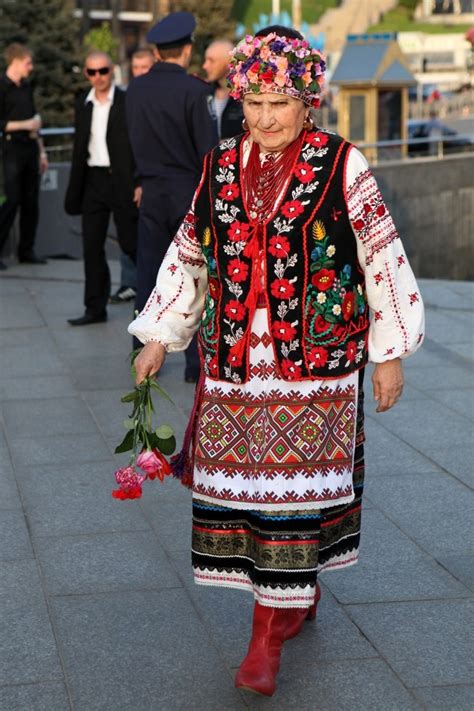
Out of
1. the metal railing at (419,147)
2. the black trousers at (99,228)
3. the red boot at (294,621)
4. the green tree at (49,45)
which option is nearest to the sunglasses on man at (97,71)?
the black trousers at (99,228)

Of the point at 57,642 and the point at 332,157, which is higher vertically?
the point at 332,157

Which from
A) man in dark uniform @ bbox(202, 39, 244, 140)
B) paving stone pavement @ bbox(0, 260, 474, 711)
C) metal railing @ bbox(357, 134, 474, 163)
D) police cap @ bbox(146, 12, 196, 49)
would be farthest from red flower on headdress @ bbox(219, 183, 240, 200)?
metal railing @ bbox(357, 134, 474, 163)

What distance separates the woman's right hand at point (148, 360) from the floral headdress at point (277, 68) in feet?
2.56

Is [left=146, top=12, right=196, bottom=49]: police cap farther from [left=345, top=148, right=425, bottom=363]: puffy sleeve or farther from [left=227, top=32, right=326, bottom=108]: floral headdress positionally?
[left=345, top=148, right=425, bottom=363]: puffy sleeve

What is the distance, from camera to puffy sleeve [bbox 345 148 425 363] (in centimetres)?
374

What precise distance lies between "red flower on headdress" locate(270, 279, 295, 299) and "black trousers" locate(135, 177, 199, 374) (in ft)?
12.3

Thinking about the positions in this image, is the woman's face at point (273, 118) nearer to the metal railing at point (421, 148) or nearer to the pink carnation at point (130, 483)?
the pink carnation at point (130, 483)

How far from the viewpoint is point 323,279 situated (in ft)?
12.4

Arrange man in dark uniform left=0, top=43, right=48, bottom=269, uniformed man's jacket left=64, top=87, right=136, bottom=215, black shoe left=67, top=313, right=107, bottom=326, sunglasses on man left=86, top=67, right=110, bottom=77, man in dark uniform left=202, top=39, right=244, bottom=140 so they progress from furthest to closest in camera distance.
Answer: man in dark uniform left=0, top=43, right=48, bottom=269 < black shoe left=67, top=313, right=107, bottom=326 < sunglasses on man left=86, top=67, right=110, bottom=77 < uniformed man's jacket left=64, top=87, right=136, bottom=215 < man in dark uniform left=202, top=39, right=244, bottom=140

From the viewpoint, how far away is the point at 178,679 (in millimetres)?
3885

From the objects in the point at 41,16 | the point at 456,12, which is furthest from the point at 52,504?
the point at 456,12

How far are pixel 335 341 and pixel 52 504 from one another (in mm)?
2110

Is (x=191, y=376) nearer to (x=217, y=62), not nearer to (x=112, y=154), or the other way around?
(x=112, y=154)

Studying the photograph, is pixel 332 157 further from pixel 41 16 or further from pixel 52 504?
pixel 41 16
